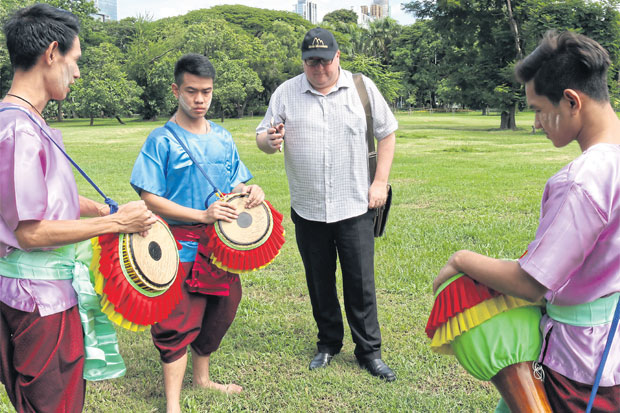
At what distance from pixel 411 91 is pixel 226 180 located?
56.0m

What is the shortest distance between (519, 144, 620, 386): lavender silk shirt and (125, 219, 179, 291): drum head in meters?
1.62

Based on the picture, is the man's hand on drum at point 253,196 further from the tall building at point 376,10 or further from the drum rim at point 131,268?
the tall building at point 376,10

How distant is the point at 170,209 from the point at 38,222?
1.01m

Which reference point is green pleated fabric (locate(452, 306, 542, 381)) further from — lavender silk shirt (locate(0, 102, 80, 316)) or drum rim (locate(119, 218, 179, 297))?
lavender silk shirt (locate(0, 102, 80, 316))

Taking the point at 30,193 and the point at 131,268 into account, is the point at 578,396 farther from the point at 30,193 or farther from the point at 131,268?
the point at 30,193

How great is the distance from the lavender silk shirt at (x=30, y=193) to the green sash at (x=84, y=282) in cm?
3

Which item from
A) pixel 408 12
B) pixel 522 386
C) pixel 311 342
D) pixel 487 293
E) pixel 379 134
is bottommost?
pixel 311 342

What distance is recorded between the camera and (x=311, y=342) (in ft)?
13.7

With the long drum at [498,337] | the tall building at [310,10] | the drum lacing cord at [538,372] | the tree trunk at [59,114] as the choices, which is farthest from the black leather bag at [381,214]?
the tall building at [310,10]

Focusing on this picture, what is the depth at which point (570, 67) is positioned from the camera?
156 cm

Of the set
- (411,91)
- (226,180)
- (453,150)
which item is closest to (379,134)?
(226,180)

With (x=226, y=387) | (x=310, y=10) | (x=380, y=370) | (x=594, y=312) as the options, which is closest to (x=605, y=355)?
(x=594, y=312)

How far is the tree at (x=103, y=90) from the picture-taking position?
1607 inches

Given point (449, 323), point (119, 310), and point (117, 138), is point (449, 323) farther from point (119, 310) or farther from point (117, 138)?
point (117, 138)
